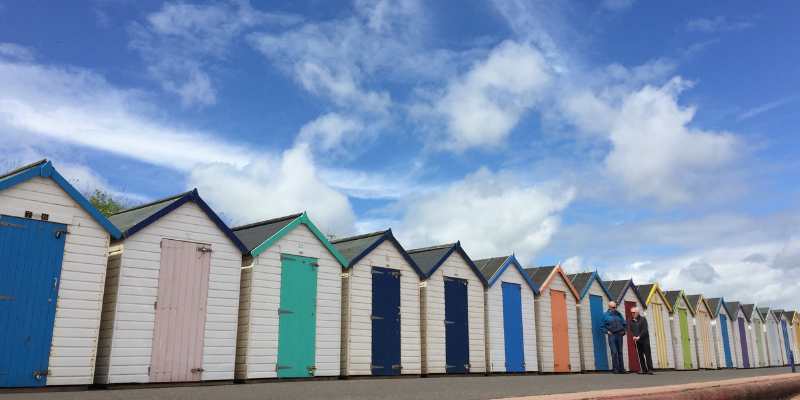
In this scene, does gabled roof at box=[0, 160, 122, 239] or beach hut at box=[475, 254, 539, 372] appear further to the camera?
beach hut at box=[475, 254, 539, 372]

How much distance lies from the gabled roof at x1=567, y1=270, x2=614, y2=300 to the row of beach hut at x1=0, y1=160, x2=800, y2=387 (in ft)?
1.36

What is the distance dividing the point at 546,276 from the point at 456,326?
16.3ft

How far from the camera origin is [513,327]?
765 inches

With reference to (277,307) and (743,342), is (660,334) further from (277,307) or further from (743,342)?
(277,307)

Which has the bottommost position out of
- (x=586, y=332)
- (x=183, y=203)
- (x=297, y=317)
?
(x=586, y=332)

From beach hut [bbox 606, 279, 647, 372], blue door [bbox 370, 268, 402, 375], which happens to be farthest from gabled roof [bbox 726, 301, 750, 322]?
blue door [bbox 370, 268, 402, 375]

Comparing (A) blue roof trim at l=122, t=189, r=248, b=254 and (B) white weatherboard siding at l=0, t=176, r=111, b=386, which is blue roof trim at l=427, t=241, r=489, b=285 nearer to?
(A) blue roof trim at l=122, t=189, r=248, b=254

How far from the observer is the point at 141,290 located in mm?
11781

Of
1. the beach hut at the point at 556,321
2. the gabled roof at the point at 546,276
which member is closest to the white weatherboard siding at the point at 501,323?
the beach hut at the point at 556,321

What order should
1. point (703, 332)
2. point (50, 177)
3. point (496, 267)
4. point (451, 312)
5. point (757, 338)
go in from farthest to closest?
1. point (757, 338)
2. point (703, 332)
3. point (496, 267)
4. point (451, 312)
5. point (50, 177)

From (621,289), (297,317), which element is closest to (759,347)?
(621,289)

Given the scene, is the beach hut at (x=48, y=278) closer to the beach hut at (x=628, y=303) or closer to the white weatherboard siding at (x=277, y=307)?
the white weatherboard siding at (x=277, y=307)

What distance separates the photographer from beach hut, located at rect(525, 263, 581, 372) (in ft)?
67.2

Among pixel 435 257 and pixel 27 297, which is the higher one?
pixel 435 257
